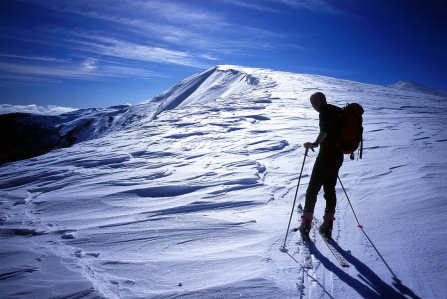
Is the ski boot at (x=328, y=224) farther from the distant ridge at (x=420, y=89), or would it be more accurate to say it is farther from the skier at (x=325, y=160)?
the distant ridge at (x=420, y=89)

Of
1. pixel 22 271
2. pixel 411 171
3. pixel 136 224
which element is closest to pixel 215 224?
pixel 136 224

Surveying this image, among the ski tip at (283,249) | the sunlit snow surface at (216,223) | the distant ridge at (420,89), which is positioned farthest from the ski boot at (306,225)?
the distant ridge at (420,89)

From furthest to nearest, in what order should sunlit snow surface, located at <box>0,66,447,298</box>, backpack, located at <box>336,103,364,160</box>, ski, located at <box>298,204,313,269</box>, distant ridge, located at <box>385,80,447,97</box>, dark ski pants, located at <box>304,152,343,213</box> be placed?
distant ridge, located at <box>385,80,447,97</box>
dark ski pants, located at <box>304,152,343,213</box>
backpack, located at <box>336,103,364,160</box>
ski, located at <box>298,204,313,269</box>
sunlit snow surface, located at <box>0,66,447,298</box>

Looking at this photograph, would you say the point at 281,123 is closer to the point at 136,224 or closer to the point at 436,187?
the point at 436,187

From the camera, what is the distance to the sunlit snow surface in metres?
2.38

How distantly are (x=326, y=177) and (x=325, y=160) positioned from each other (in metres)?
0.23

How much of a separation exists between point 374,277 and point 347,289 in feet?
1.22

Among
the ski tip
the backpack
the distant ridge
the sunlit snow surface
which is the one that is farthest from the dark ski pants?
the distant ridge

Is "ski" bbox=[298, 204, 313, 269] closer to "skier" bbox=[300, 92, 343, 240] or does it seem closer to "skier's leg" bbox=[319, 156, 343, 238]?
"skier" bbox=[300, 92, 343, 240]

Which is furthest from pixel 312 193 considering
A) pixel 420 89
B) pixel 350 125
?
pixel 420 89

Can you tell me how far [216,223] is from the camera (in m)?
3.56

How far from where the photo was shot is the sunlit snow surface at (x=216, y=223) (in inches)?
93.6

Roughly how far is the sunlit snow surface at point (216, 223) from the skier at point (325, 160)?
0.29 meters

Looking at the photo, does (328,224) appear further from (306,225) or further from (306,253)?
(306,253)
